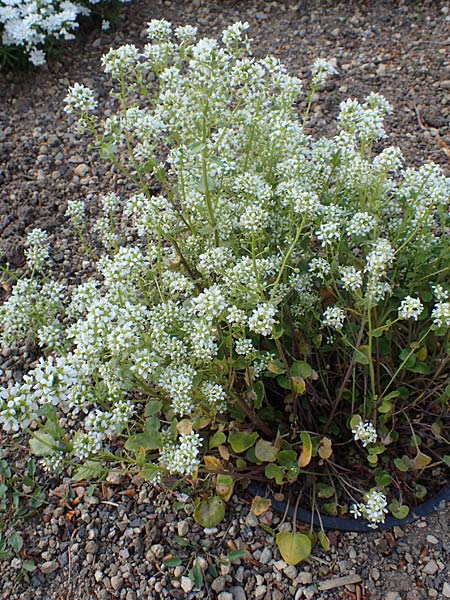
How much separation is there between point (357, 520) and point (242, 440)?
561mm

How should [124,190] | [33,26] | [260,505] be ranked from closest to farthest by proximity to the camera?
[260,505], [124,190], [33,26]

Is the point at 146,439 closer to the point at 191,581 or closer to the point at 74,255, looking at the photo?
the point at 191,581

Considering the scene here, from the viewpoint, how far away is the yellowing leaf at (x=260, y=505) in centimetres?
244

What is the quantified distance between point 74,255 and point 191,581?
1.91m

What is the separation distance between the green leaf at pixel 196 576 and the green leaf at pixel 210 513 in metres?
0.16

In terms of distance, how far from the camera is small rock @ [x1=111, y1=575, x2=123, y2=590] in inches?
97.5

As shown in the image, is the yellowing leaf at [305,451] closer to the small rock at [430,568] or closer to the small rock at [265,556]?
the small rock at [265,556]

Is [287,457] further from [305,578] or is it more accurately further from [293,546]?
[305,578]

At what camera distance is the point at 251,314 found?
246 cm

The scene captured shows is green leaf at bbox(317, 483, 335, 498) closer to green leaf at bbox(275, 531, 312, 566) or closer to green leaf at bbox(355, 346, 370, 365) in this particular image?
green leaf at bbox(275, 531, 312, 566)

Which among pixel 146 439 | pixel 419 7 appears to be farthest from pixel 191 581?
pixel 419 7

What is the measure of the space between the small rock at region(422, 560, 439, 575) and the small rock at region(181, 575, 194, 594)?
2.76 feet

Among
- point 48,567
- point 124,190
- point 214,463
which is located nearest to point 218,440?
point 214,463

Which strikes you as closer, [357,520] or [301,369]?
[301,369]
